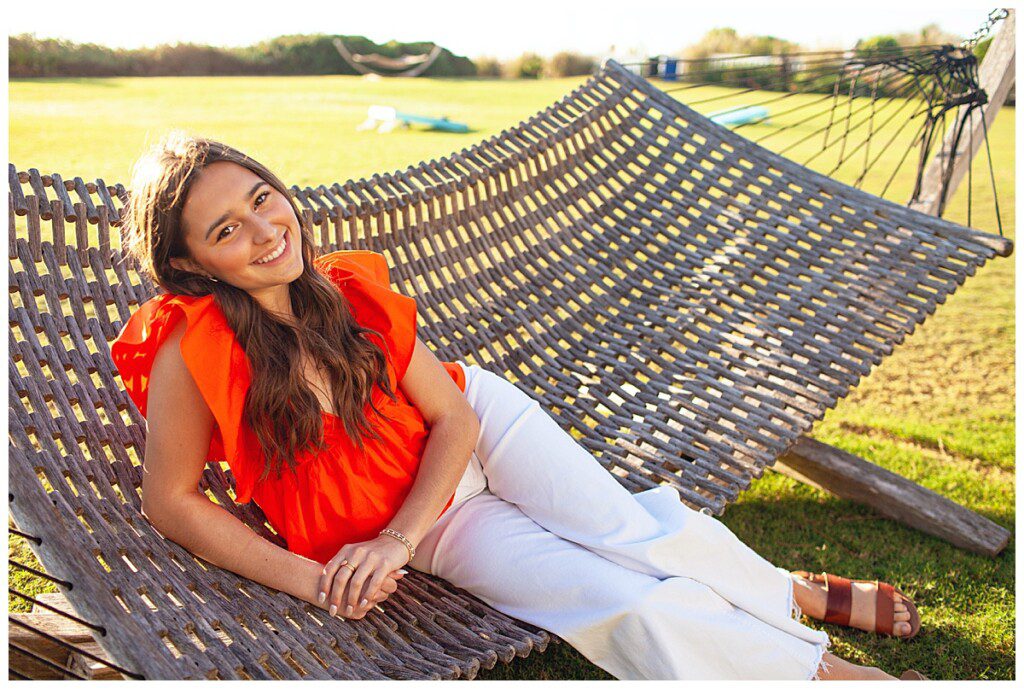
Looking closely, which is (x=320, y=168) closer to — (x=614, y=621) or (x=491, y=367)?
(x=491, y=367)

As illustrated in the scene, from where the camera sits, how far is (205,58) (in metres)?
16.3

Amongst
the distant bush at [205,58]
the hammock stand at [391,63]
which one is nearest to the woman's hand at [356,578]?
the distant bush at [205,58]

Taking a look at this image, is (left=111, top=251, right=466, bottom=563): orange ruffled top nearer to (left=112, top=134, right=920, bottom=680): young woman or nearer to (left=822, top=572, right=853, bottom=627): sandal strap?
(left=112, top=134, right=920, bottom=680): young woman

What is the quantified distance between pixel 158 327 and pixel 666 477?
111 centimetres

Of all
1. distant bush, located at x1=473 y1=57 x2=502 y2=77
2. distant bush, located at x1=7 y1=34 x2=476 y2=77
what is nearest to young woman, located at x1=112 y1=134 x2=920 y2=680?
distant bush, located at x1=7 y1=34 x2=476 y2=77

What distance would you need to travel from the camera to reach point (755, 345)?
8.55 ft

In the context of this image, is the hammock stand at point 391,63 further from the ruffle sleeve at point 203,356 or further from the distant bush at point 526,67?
the ruffle sleeve at point 203,356

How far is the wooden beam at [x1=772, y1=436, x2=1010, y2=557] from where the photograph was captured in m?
2.53

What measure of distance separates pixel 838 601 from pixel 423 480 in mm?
1031

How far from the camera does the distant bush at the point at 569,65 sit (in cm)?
1588

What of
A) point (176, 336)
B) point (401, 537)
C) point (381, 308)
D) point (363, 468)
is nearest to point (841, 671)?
point (401, 537)

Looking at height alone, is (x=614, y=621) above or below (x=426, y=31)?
below

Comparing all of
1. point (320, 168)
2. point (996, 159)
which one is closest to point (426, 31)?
point (320, 168)

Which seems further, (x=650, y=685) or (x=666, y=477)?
(x=666, y=477)
